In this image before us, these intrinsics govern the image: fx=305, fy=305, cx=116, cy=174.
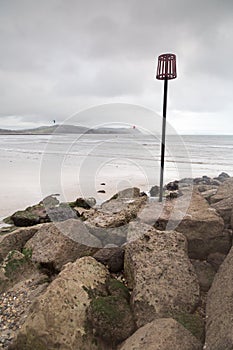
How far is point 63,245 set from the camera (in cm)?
458

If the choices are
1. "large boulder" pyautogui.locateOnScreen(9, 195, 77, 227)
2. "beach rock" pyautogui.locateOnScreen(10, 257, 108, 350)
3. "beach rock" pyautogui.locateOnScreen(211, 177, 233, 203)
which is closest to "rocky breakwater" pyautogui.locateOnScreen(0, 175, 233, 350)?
"beach rock" pyautogui.locateOnScreen(10, 257, 108, 350)

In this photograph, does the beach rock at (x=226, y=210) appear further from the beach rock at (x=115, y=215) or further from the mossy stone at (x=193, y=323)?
the mossy stone at (x=193, y=323)

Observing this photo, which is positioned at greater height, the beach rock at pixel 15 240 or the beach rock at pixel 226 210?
the beach rock at pixel 226 210

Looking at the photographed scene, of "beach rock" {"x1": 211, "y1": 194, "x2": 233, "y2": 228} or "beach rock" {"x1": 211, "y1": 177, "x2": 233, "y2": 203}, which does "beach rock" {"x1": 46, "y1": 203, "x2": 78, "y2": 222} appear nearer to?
"beach rock" {"x1": 211, "y1": 177, "x2": 233, "y2": 203}

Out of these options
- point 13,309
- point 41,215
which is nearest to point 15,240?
point 13,309

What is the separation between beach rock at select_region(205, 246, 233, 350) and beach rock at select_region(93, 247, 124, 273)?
1.27 meters

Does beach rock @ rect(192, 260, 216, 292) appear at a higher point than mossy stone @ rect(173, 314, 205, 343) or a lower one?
higher

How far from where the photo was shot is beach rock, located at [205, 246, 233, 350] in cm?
273

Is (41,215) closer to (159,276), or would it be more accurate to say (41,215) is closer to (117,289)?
(117,289)

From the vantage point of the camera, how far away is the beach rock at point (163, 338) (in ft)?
9.06

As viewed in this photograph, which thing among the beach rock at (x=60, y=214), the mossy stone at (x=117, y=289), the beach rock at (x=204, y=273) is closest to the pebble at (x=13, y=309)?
the mossy stone at (x=117, y=289)

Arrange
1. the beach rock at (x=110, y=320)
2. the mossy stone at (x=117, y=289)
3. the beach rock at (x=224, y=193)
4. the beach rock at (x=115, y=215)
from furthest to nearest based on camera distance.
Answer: the beach rock at (x=224, y=193) < the beach rock at (x=115, y=215) < the mossy stone at (x=117, y=289) < the beach rock at (x=110, y=320)

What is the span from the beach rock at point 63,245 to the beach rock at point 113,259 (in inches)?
9.4

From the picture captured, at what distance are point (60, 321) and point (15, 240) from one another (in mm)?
2549
